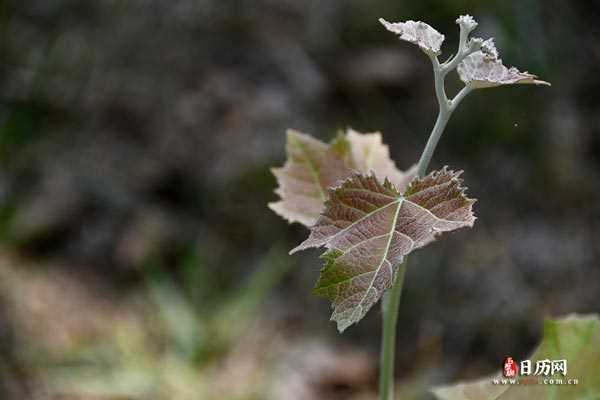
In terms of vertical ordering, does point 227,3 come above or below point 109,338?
above

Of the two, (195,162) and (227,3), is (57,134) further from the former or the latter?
(227,3)

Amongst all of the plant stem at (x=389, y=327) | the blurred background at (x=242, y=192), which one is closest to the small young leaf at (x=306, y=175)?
the plant stem at (x=389, y=327)

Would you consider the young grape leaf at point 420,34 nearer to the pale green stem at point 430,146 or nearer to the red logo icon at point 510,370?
the pale green stem at point 430,146

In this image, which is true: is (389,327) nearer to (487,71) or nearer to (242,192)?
(487,71)

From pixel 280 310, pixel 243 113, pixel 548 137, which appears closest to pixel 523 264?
pixel 548 137

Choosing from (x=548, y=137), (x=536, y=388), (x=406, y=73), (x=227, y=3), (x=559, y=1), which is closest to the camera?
(x=536, y=388)

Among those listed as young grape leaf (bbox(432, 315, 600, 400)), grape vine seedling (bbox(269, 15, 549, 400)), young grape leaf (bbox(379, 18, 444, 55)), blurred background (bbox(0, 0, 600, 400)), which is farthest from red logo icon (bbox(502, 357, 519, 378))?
blurred background (bbox(0, 0, 600, 400))
